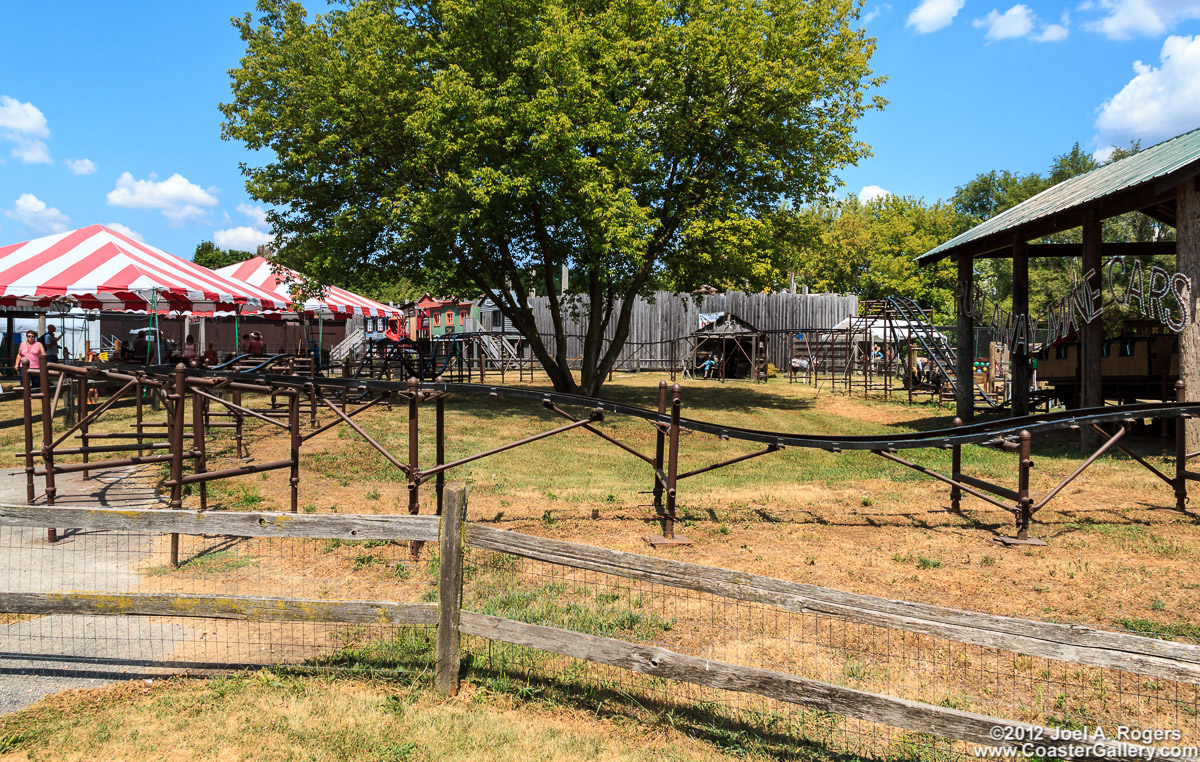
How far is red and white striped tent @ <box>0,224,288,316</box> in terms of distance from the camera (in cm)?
1521

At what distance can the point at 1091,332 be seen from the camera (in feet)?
40.6

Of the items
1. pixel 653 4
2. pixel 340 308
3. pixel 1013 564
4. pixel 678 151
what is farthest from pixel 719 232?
pixel 1013 564

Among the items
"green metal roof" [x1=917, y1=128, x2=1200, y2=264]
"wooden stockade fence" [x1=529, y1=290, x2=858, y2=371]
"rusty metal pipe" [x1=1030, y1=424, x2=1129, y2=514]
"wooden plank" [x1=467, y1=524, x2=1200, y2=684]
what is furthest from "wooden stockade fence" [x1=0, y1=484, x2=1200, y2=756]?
"wooden stockade fence" [x1=529, y1=290, x2=858, y2=371]

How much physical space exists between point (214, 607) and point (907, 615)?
352 centimetres

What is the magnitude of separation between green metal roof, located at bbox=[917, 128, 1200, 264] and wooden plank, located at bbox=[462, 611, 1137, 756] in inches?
394

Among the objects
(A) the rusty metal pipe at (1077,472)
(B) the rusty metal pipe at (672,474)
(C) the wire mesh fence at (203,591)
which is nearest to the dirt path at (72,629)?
(C) the wire mesh fence at (203,591)

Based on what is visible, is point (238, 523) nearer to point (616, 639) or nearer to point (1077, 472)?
point (616, 639)

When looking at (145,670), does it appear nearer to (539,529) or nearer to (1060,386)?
(539,529)

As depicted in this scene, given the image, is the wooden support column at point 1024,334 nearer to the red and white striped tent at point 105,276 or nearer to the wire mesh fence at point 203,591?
the wire mesh fence at point 203,591

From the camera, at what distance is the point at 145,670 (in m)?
4.28

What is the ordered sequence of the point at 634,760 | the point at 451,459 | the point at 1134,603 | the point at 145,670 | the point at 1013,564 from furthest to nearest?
the point at 451,459 → the point at 1013,564 → the point at 1134,603 → the point at 145,670 → the point at 634,760

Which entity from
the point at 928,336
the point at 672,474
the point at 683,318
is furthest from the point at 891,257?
the point at 672,474

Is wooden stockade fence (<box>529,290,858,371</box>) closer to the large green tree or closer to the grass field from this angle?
the large green tree

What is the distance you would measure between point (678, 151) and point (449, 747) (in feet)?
57.0
